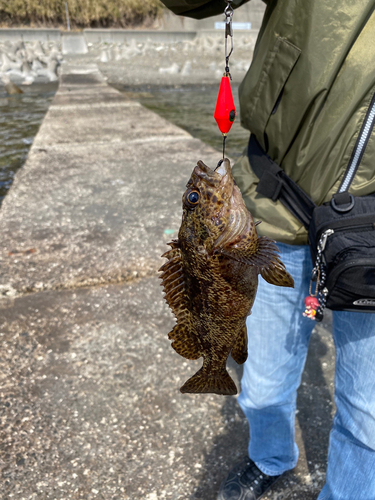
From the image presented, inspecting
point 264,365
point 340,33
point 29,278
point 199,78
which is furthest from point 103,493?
point 199,78

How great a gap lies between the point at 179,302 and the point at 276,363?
949 millimetres

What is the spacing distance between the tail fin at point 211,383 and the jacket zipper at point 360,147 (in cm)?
104

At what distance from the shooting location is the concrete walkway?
268cm

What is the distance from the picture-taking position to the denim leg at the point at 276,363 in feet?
7.22

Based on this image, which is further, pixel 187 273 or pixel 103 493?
pixel 103 493

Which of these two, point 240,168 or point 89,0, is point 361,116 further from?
point 89,0

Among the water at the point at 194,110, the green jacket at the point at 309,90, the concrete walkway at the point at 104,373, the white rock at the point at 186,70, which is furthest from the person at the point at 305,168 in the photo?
the white rock at the point at 186,70

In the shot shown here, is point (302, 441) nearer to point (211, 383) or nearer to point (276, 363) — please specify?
point (276, 363)

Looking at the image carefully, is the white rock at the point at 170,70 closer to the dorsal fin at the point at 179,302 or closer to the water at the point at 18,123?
the water at the point at 18,123

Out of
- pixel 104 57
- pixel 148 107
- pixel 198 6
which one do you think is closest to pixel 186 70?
pixel 104 57

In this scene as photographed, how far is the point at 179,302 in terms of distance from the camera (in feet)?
5.85

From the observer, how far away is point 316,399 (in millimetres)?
3260

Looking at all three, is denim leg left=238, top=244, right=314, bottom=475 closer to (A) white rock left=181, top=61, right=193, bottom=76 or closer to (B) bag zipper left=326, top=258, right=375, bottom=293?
(B) bag zipper left=326, top=258, right=375, bottom=293

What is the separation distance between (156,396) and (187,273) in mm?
1900
